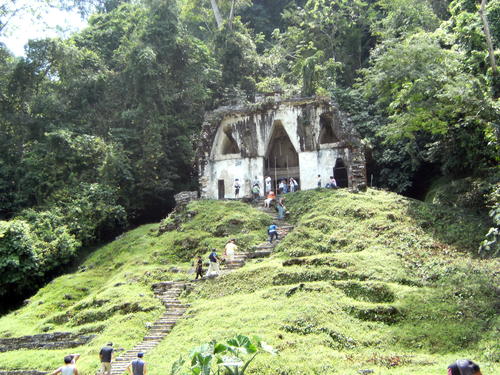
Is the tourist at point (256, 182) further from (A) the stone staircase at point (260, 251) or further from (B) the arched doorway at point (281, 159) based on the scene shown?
(A) the stone staircase at point (260, 251)

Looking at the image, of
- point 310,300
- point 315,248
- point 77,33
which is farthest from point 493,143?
point 77,33

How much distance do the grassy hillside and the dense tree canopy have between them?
3415 millimetres

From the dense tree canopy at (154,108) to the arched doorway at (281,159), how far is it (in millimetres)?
3033

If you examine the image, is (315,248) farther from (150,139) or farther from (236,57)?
(236,57)

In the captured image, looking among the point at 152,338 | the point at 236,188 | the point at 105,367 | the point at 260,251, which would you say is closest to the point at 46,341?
the point at 152,338

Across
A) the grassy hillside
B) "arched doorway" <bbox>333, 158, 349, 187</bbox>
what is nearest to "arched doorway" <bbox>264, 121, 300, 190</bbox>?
"arched doorway" <bbox>333, 158, 349, 187</bbox>

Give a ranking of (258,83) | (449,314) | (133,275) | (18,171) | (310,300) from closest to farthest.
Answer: (449,314) < (310,300) < (133,275) < (18,171) < (258,83)

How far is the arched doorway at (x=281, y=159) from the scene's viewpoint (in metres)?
30.5

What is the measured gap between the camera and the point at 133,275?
64.0 feet

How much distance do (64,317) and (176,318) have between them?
16.9ft

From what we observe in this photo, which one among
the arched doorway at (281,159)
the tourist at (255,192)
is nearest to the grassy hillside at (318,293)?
the tourist at (255,192)

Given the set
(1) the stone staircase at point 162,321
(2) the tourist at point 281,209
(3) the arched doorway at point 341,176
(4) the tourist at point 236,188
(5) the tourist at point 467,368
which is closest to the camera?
(5) the tourist at point 467,368

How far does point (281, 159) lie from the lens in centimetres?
3131

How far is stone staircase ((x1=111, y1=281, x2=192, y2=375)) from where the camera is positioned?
12852mm
